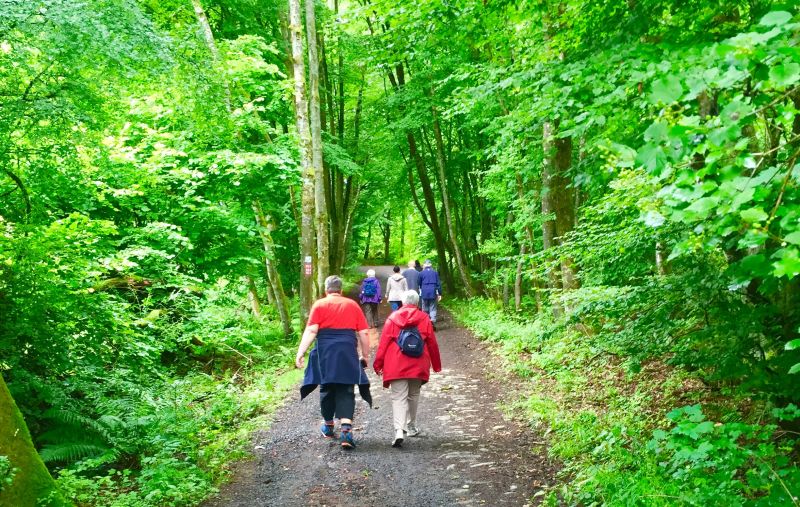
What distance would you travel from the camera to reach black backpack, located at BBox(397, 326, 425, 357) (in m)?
6.93

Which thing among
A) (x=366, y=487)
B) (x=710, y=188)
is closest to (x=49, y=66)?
(x=366, y=487)

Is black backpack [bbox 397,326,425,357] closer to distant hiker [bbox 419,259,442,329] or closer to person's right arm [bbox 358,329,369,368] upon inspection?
person's right arm [bbox 358,329,369,368]

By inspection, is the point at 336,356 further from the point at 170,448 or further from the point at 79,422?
the point at 79,422

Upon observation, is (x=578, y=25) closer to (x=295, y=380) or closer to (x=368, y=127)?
(x=295, y=380)

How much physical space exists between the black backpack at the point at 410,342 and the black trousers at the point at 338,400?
817 millimetres

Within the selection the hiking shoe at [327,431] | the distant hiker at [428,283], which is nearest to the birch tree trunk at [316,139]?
the distant hiker at [428,283]

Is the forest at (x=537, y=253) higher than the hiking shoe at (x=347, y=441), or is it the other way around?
the forest at (x=537, y=253)

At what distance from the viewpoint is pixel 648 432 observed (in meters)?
5.89

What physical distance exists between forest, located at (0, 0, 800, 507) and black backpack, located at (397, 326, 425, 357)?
1599 millimetres

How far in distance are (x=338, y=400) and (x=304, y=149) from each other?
24.9 ft

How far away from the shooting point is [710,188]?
2035 millimetres

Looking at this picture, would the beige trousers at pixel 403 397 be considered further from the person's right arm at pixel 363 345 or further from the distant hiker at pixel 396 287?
the distant hiker at pixel 396 287

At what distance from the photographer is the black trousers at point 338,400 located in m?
6.82

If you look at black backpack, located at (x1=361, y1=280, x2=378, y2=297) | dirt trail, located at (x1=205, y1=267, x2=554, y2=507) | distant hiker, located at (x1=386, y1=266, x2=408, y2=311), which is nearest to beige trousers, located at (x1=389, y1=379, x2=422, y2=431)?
dirt trail, located at (x1=205, y1=267, x2=554, y2=507)
